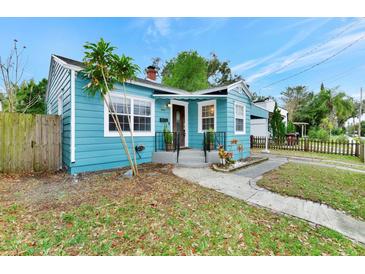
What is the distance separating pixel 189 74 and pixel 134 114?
12.7 meters

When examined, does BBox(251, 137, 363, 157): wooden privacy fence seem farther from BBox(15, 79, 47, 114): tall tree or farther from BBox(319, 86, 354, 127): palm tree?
BBox(15, 79, 47, 114): tall tree

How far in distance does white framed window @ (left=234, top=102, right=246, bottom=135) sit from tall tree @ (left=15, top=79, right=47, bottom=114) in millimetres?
13768

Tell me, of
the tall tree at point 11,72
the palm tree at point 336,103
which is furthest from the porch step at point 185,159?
the palm tree at point 336,103

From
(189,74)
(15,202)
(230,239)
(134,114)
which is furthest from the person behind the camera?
(189,74)

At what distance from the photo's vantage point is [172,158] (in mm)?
6840

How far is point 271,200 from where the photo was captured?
3.74 m

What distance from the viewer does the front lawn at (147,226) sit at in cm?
212

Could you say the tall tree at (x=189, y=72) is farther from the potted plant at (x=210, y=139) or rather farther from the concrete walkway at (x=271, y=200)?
the concrete walkway at (x=271, y=200)

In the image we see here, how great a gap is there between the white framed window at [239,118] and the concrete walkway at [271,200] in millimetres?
3217

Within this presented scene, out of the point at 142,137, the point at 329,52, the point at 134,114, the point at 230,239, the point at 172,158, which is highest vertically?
the point at 329,52

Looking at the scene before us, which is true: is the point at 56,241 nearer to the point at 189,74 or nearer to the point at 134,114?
the point at 134,114

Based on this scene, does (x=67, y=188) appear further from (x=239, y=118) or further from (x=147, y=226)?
(x=239, y=118)

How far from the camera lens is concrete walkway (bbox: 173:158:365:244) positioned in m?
2.83

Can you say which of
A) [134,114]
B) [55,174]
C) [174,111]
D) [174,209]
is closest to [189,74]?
[174,111]
